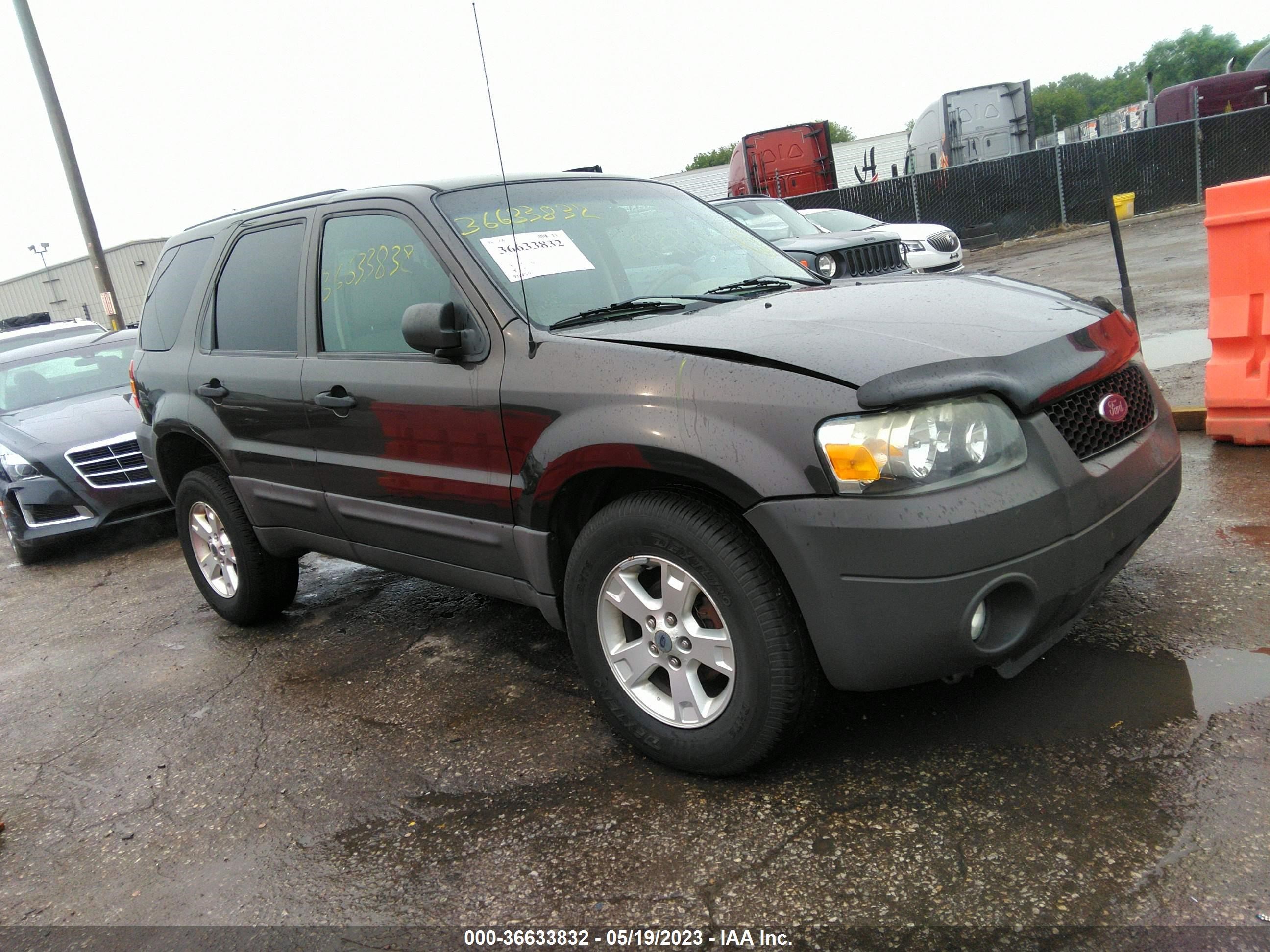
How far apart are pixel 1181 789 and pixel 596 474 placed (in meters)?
1.72

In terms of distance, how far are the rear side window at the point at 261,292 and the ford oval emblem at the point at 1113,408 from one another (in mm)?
2971

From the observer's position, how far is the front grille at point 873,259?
880cm

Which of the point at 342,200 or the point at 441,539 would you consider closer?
the point at 441,539

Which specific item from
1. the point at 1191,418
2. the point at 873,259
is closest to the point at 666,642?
the point at 1191,418

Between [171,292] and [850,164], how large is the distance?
44.4 metres

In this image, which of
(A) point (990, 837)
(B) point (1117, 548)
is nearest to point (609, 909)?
(A) point (990, 837)

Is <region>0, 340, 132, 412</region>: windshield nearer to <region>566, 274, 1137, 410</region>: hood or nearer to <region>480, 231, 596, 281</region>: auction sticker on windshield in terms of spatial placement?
<region>480, 231, 596, 281</region>: auction sticker on windshield

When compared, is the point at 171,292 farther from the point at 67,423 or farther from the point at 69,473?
the point at 67,423

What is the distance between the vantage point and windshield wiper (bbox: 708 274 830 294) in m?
3.50

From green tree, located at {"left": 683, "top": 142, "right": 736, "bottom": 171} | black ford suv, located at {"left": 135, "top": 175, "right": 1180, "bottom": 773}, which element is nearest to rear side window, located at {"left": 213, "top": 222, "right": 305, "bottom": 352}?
black ford suv, located at {"left": 135, "top": 175, "right": 1180, "bottom": 773}

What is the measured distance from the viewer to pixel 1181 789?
95.4 inches

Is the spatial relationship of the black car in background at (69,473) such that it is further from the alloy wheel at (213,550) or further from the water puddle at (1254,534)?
the water puddle at (1254,534)

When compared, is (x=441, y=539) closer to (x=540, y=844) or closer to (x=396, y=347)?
(x=396, y=347)

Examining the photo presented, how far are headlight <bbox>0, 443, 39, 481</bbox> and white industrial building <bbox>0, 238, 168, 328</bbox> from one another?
33.7 m
